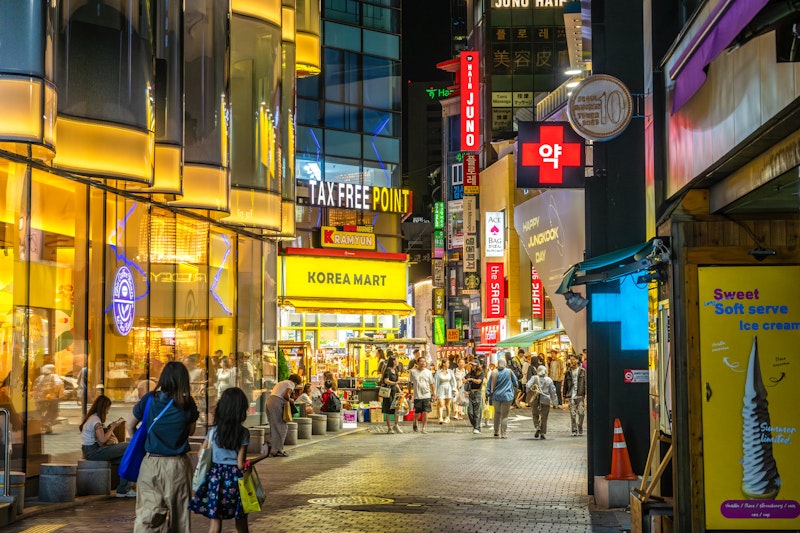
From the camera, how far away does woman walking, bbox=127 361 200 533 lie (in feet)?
32.2

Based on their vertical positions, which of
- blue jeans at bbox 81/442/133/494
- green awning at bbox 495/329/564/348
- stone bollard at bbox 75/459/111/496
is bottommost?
stone bollard at bbox 75/459/111/496

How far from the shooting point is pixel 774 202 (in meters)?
9.81

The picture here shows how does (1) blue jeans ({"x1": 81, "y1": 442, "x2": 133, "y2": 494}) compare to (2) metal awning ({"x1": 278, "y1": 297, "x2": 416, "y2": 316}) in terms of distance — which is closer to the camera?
(1) blue jeans ({"x1": 81, "y1": 442, "x2": 133, "y2": 494})

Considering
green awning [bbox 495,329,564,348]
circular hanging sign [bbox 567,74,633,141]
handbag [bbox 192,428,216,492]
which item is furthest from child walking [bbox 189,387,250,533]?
green awning [bbox 495,329,564,348]

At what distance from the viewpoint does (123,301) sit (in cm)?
1923

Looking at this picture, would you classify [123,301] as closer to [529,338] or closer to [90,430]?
[90,430]

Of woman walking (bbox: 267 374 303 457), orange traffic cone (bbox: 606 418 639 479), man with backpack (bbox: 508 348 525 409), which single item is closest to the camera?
orange traffic cone (bbox: 606 418 639 479)

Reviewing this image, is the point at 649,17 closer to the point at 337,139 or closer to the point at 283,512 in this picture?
the point at 283,512

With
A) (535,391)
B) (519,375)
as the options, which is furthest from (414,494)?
(519,375)

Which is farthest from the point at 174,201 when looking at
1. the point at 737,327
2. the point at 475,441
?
the point at 737,327

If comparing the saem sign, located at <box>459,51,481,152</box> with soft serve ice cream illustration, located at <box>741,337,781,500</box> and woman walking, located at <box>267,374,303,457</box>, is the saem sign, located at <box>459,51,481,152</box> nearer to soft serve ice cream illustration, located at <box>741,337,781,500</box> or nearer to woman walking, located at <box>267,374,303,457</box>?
woman walking, located at <box>267,374,303,457</box>

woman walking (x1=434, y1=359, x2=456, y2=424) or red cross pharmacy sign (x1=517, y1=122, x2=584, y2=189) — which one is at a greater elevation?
red cross pharmacy sign (x1=517, y1=122, x2=584, y2=189)

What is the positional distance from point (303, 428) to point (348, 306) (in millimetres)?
18086

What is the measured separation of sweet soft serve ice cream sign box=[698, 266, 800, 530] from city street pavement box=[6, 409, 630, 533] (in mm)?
3260
